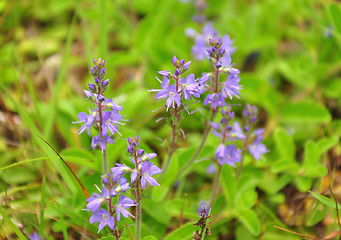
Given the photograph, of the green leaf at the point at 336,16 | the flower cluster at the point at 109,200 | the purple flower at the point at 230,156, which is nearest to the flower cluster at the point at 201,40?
the green leaf at the point at 336,16

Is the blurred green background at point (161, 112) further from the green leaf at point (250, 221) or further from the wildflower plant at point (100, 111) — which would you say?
the wildflower plant at point (100, 111)

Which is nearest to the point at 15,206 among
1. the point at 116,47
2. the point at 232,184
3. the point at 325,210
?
the point at 232,184

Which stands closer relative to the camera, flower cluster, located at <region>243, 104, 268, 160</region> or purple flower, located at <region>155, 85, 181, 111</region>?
purple flower, located at <region>155, 85, 181, 111</region>

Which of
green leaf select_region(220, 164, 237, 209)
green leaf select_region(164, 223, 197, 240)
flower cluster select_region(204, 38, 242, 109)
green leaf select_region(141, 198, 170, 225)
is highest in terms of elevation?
flower cluster select_region(204, 38, 242, 109)

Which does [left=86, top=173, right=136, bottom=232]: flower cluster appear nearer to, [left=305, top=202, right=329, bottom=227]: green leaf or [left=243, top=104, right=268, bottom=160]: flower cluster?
[left=243, top=104, right=268, bottom=160]: flower cluster

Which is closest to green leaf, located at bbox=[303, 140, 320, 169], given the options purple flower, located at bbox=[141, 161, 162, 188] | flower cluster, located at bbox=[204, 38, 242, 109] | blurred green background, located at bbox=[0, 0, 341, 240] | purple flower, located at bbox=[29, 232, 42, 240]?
blurred green background, located at bbox=[0, 0, 341, 240]

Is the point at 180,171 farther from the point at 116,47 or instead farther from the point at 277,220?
the point at 116,47

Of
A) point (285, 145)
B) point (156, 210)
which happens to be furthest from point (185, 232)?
point (285, 145)
